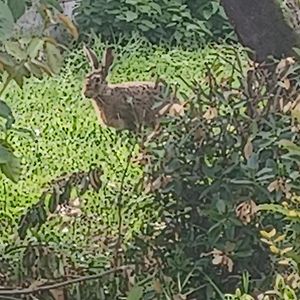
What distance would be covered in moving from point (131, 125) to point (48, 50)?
3328 mm

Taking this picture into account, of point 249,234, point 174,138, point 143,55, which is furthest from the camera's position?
point 143,55

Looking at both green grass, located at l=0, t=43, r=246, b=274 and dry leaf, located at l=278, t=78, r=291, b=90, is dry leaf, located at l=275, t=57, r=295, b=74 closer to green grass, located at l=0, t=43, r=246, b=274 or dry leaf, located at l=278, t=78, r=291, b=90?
dry leaf, located at l=278, t=78, r=291, b=90

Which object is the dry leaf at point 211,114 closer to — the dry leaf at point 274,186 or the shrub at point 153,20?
the dry leaf at point 274,186

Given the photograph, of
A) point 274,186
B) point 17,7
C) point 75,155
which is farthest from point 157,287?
point 75,155

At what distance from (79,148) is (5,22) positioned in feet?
12.3

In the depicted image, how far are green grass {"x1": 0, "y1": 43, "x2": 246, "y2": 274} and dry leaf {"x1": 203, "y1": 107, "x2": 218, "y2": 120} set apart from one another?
0.34 metres

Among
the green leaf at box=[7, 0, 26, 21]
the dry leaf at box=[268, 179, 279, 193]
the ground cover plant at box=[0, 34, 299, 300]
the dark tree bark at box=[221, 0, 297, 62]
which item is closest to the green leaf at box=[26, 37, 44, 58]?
the green leaf at box=[7, 0, 26, 21]

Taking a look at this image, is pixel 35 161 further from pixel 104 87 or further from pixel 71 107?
pixel 71 107

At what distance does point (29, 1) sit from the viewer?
1.93 metres

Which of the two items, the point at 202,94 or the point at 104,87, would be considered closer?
the point at 202,94

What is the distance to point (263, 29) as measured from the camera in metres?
3.50

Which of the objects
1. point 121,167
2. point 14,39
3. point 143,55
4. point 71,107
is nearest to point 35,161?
point 121,167

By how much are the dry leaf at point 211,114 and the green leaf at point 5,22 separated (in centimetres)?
131

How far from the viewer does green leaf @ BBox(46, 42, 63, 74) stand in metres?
1.94
